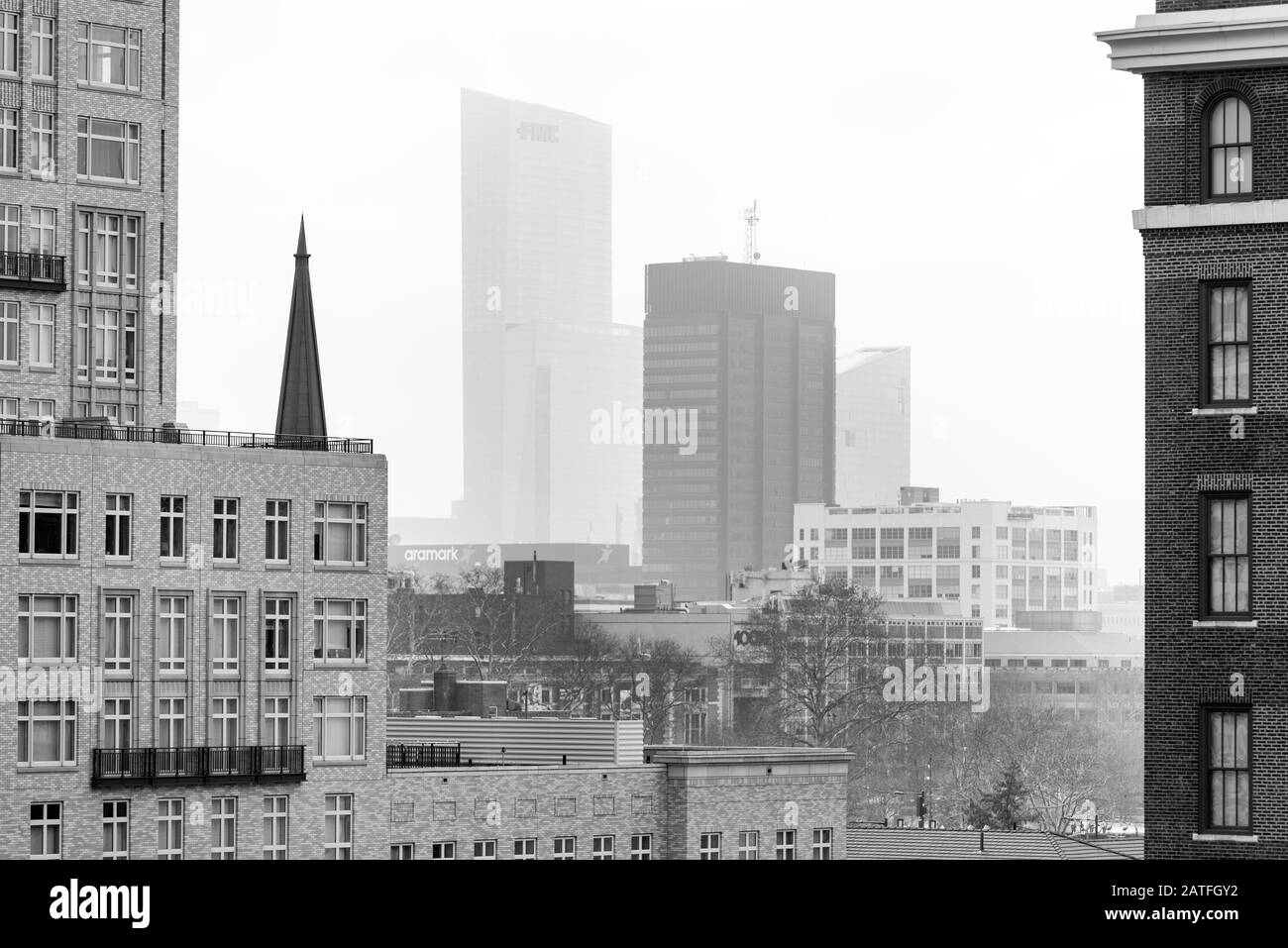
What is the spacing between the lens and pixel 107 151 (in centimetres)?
8956

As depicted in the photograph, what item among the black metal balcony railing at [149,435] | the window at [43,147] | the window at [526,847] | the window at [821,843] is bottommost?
the window at [821,843]

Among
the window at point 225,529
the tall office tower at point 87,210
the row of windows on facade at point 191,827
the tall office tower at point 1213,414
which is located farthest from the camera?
the tall office tower at point 87,210

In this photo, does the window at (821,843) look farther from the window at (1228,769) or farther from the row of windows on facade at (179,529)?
the window at (1228,769)

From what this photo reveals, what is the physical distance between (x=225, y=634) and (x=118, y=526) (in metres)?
5.25

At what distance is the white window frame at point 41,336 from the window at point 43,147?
2.18 m

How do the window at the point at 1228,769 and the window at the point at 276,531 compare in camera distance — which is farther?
the window at the point at 276,531

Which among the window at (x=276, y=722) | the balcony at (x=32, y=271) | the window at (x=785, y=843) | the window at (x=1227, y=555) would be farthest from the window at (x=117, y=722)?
the window at (x=1227, y=555)

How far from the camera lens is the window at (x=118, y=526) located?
7888 centimetres

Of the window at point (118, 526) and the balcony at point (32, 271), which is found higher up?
the balcony at point (32, 271)

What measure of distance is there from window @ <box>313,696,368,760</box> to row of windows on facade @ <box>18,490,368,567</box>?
483 centimetres

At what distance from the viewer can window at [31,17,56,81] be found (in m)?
87.9
